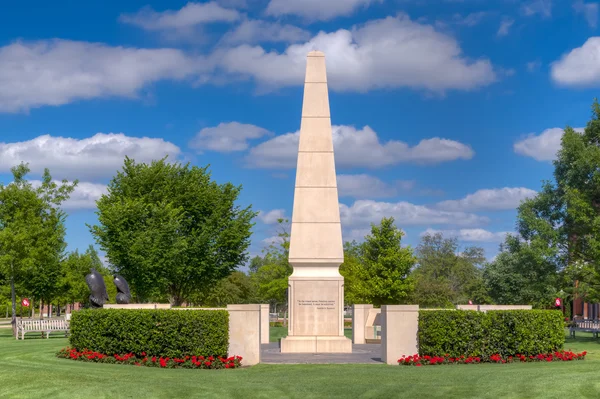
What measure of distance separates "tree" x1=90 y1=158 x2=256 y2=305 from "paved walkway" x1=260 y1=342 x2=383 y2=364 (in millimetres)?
21006

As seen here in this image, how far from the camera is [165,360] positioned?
1842cm

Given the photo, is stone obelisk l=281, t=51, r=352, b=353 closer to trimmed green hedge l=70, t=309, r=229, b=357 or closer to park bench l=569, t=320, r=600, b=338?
trimmed green hedge l=70, t=309, r=229, b=357

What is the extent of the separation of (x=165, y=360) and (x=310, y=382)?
17.9ft

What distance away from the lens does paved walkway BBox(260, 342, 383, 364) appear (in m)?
19.6

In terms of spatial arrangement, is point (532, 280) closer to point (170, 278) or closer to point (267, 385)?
point (170, 278)

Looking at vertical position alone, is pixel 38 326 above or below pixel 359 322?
below

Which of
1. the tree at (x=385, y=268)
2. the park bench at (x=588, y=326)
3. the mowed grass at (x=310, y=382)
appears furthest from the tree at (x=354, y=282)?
the mowed grass at (x=310, y=382)

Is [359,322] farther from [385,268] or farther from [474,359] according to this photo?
[385,268]

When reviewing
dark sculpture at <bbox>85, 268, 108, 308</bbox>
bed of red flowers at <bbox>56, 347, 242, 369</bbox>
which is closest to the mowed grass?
bed of red flowers at <bbox>56, 347, 242, 369</bbox>

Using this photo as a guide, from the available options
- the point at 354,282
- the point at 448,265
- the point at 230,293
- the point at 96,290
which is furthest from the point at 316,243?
the point at 448,265

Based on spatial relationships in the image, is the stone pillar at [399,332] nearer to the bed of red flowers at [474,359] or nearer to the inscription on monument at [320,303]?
the bed of red flowers at [474,359]

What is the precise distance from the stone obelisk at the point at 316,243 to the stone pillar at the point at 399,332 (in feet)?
12.4

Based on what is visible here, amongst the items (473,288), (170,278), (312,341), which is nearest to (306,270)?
(312,341)

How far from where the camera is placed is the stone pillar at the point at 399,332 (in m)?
19.4
